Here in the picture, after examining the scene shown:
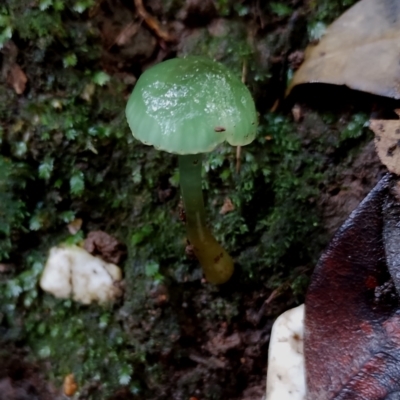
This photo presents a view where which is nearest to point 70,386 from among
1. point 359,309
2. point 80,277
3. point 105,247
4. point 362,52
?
point 80,277

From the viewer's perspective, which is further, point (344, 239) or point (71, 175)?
point (71, 175)

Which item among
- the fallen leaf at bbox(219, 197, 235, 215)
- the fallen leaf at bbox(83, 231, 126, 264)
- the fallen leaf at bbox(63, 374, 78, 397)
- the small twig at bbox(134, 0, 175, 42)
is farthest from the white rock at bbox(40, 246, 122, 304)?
the small twig at bbox(134, 0, 175, 42)

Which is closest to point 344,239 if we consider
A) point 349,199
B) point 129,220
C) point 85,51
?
point 349,199

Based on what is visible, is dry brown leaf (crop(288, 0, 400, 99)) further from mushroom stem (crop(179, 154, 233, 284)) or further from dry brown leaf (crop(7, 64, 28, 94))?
dry brown leaf (crop(7, 64, 28, 94))

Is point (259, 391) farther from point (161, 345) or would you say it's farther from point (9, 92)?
point (9, 92)

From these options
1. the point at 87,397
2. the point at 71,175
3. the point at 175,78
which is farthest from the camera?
the point at 71,175

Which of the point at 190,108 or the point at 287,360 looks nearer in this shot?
the point at 190,108

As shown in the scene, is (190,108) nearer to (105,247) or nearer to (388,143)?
(388,143)
